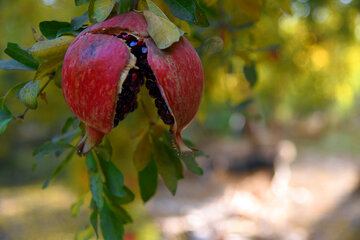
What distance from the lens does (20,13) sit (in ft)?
4.07

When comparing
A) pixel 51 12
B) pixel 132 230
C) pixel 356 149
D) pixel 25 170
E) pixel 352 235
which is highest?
pixel 51 12

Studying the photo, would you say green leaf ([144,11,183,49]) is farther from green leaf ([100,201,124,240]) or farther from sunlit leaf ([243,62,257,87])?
sunlit leaf ([243,62,257,87])

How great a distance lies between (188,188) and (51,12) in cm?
305

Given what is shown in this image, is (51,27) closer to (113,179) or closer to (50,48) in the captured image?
(50,48)

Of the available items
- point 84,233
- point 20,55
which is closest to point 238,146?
point 84,233

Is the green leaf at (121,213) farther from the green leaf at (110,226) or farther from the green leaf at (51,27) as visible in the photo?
the green leaf at (51,27)

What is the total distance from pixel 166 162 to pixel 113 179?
0.07m

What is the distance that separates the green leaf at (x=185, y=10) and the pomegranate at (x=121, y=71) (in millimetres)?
60

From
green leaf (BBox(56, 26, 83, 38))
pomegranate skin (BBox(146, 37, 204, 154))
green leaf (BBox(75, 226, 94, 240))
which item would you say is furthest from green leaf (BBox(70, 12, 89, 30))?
green leaf (BBox(75, 226, 94, 240))

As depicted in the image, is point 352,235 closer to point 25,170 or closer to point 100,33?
point 100,33

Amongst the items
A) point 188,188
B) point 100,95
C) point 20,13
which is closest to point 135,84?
point 100,95

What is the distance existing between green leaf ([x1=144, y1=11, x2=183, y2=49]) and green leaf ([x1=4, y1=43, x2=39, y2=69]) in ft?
0.60

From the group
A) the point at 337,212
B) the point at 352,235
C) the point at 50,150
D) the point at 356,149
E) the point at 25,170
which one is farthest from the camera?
the point at 356,149

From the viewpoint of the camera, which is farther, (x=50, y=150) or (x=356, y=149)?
(x=356, y=149)
